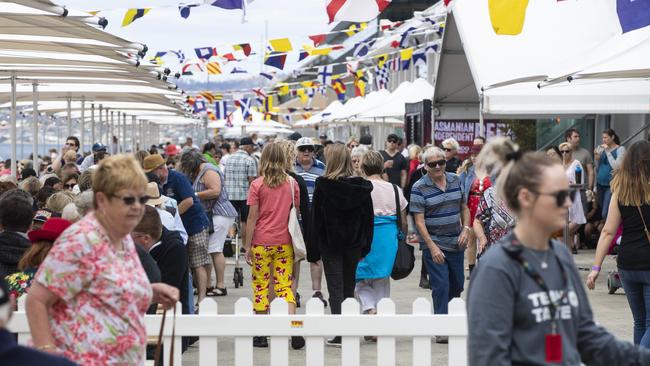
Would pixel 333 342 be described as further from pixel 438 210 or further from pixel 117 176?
pixel 117 176

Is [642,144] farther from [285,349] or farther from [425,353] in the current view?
[285,349]

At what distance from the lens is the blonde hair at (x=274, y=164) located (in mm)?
9367

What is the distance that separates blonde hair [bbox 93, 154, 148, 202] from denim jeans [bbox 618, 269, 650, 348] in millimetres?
4004

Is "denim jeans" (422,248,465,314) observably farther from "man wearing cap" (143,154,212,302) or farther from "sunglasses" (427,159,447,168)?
"man wearing cap" (143,154,212,302)

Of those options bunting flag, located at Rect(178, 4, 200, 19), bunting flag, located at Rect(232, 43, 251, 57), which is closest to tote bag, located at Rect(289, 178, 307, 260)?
bunting flag, located at Rect(178, 4, 200, 19)

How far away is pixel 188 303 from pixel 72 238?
400cm

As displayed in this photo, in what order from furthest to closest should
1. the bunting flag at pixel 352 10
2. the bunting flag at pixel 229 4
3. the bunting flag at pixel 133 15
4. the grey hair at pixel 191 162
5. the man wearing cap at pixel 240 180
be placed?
the bunting flag at pixel 133 15 → the man wearing cap at pixel 240 180 → the bunting flag at pixel 352 10 → the bunting flag at pixel 229 4 → the grey hair at pixel 191 162

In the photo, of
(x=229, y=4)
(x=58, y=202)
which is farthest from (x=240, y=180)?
(x=58, y=202)

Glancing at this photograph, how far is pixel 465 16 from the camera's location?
16.2m

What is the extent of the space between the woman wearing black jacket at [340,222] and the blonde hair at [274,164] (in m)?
0.36

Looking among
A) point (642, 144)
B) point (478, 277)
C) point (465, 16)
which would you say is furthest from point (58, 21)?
point (465, 16)

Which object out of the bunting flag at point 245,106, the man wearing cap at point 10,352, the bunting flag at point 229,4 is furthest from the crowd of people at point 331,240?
the bunting flag at point 245,106

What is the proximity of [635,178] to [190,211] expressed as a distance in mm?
4669

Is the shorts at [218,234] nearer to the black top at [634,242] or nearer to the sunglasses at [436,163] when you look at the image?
the sunglasses at [436,163]
